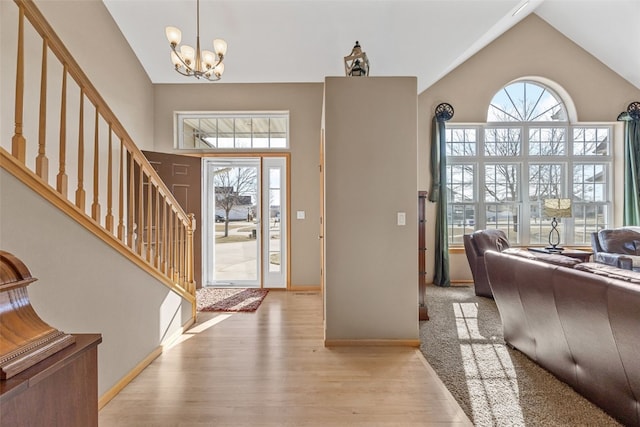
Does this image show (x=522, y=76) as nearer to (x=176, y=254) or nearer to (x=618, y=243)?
(x=618, y=243)

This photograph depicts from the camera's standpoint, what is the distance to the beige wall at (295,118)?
171 inches

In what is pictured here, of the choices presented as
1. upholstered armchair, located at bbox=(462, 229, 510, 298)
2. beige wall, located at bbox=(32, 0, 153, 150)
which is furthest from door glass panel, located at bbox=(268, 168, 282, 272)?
upholstered armchair, located at bbox=(462, 229, 510, 298)

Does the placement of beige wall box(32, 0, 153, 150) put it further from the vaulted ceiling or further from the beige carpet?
the beige carpet

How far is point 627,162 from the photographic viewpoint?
4.61m

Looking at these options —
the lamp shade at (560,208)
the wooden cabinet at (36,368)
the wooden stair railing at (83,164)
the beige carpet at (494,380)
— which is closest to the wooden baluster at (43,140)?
the wooden stair railing at (83,164)

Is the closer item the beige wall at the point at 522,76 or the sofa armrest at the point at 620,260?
the sofa armrest at the point at 620,260

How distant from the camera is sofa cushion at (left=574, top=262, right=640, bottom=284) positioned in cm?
143

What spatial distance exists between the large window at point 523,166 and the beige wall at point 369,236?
8.96 feet

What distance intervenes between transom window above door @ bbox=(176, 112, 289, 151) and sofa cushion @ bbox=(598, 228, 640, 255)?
461 centimetres

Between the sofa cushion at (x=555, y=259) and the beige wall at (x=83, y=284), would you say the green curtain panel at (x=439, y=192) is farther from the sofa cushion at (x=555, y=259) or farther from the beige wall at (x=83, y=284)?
the beige wall at (x=83, y=284)

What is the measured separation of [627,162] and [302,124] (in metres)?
5.18

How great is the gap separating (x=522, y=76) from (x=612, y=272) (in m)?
4.29

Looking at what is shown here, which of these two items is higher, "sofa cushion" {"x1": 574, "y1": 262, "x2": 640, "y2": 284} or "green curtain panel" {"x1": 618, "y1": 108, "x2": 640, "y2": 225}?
"green curtain panel" {"x1": 618, "y1": 108, "x2": 640, "y2": 225}

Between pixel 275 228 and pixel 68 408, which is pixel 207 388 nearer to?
pixel 68 408
